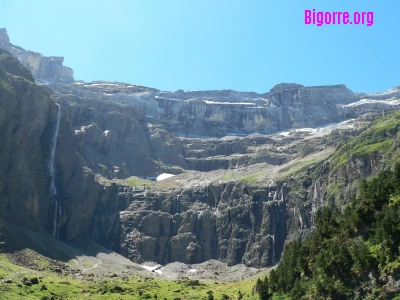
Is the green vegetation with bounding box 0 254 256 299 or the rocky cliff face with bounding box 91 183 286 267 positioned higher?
the rocky cliff face with bounding box 91 183 286 267

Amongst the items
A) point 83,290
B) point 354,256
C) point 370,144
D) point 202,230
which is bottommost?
point 83,290

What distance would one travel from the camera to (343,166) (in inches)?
6634

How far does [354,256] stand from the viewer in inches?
1578

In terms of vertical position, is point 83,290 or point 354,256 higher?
point 354,256

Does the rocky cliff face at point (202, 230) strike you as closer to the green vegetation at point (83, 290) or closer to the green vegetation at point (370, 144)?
the green vegetation at point (370, 144)

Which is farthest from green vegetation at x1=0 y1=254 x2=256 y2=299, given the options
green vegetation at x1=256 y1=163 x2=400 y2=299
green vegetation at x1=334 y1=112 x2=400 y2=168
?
green vegetation at x1=334 y1=112 x2=400 y2=168

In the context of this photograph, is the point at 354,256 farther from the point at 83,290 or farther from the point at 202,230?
the point at 202,230

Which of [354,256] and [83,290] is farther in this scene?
[83,290]

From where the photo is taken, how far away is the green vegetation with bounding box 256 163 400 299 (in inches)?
1474

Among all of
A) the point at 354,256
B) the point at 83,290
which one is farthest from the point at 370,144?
the point at 354,256

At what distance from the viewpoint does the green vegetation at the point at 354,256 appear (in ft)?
123

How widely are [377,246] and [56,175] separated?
174225 millimetres

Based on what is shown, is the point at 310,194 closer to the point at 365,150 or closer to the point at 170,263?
the point at 365,150

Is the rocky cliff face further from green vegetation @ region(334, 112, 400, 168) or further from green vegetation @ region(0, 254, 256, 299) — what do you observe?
green vegetation @ region(0, 254, 256, 299)
